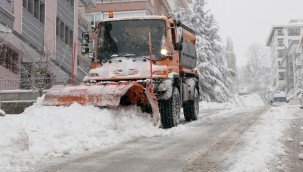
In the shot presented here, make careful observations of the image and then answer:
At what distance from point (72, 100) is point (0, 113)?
2818 millimetres

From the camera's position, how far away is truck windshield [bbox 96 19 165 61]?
10.9 meters

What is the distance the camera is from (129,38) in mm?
11023

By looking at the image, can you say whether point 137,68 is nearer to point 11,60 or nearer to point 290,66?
point 11,60

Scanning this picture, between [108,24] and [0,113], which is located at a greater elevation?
[108,24]

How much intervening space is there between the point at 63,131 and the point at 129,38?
3.89m

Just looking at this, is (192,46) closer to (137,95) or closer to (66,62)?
(137,95)

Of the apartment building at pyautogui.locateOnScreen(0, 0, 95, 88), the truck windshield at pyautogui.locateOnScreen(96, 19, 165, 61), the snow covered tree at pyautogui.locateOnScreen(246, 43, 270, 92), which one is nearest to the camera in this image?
the truck windshield at pyautogui.locateOnScreen(96, 19, 165, 61)

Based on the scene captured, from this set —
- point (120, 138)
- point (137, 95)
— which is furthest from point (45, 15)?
point (120, 138)

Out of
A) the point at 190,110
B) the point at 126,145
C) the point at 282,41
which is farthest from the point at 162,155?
the point at 282,41

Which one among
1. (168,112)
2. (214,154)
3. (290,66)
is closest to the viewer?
(214,154)

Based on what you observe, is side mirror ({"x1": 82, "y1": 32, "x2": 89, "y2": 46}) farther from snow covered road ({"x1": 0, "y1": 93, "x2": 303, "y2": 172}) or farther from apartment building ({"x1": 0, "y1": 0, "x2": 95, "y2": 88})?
apartment building ({"x1": 0, "y1": 0, "x2": 95, "y2": 88})

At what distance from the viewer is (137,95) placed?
10117 mm

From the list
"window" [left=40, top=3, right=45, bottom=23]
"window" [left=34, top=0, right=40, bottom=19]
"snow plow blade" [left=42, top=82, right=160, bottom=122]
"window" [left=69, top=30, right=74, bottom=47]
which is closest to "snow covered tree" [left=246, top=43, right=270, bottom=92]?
"window" [left=69, top=30, right=74, bottom=47]

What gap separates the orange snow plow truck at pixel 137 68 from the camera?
31.4ft
